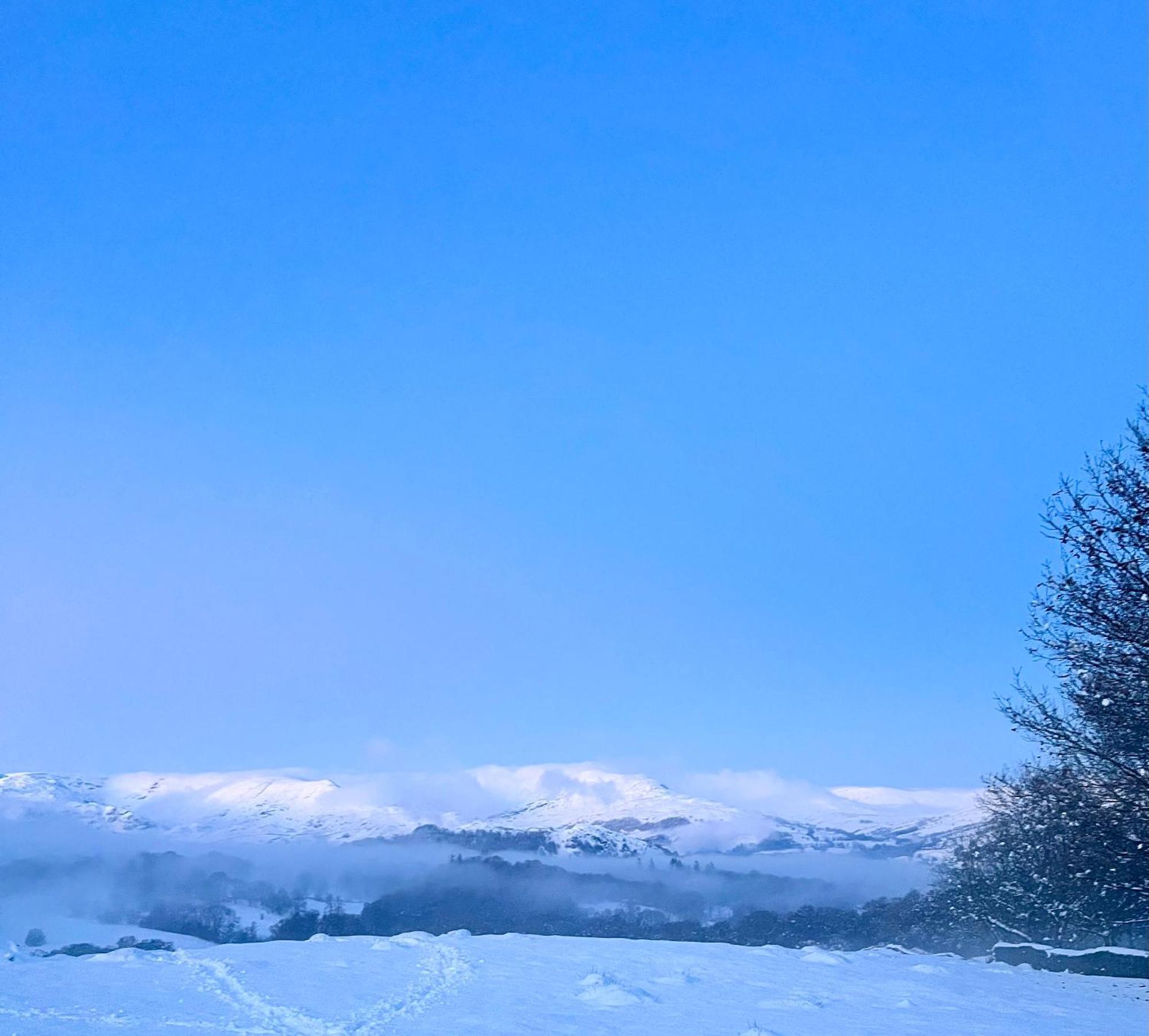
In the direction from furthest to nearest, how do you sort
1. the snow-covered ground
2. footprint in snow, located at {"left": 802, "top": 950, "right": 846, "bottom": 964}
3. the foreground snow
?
1. the snow-covered ground
2. footprint in snow, located at {"left": 802, "top": 950, "right": 846, "bottom": 964}
3. the foreground snow

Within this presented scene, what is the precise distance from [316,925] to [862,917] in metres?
30.6

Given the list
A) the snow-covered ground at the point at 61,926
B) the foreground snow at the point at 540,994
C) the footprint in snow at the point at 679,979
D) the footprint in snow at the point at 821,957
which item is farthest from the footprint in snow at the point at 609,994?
the snow-covered ground at the point at 61,926

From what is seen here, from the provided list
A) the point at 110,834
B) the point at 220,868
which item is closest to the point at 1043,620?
the point at 220,868

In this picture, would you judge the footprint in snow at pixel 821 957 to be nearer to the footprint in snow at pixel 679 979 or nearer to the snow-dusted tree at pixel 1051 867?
the footprint in snow at pixel 679 979

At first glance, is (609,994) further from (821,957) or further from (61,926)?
(61,926)

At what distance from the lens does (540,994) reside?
53.2 feet

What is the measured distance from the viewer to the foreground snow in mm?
12891

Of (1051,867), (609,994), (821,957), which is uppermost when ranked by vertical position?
(1051,867)

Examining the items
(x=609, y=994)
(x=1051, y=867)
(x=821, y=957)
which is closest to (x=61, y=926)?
(x=821, y=957)

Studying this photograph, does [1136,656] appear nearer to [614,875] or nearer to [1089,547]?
[1089,547]

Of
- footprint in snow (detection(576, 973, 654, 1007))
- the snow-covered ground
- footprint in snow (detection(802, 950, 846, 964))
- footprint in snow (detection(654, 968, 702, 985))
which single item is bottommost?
the snow-covered ground

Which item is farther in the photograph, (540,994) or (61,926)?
(61,926)

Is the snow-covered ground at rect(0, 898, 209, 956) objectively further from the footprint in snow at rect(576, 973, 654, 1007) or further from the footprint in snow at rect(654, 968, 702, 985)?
the footprint in snow at rect(576, 973, 654, 1007)

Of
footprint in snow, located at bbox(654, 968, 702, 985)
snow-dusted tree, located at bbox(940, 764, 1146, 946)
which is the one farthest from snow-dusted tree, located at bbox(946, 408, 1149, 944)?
footprint in snow, located at bbox(654, 968, 702, 985)
